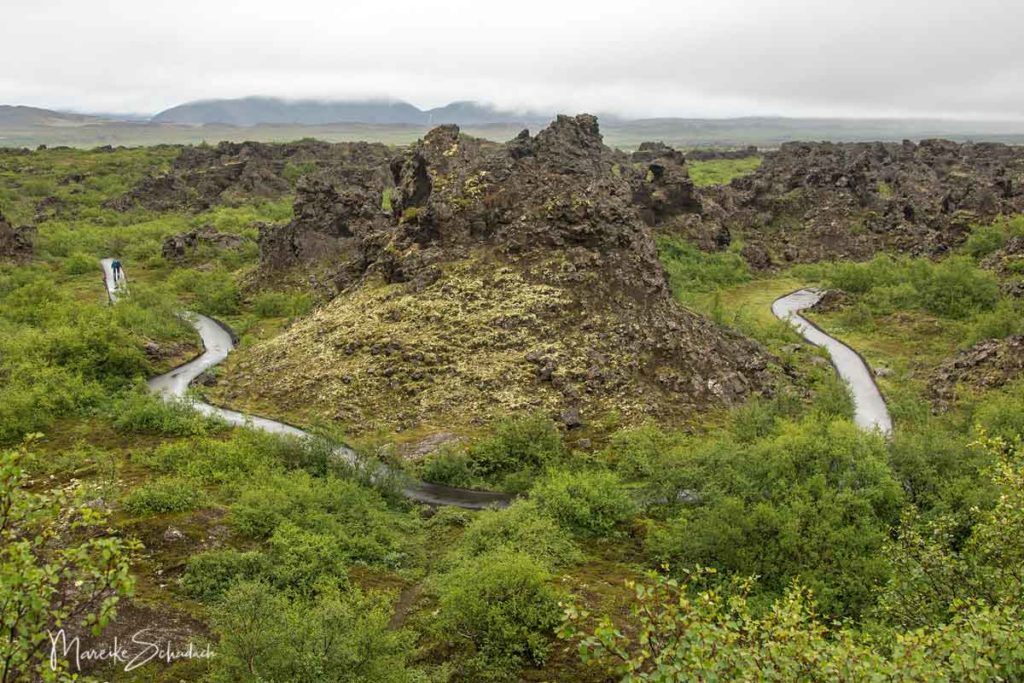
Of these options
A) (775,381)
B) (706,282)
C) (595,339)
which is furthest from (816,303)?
(595,339)

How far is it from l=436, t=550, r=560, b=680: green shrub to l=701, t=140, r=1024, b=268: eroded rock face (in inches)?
2937

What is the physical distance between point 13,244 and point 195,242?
59.3ft

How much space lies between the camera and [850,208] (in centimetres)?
9856

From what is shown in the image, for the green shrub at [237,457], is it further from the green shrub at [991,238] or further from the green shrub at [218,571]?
the green shrub at [991,238]

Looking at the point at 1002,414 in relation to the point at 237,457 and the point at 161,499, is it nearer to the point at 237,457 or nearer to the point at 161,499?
the point at 237,457

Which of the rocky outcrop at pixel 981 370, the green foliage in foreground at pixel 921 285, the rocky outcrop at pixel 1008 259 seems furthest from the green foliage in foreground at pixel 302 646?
the rocky outcrop at pixel 1008 259

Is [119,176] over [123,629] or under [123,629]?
over

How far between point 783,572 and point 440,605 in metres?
10.8

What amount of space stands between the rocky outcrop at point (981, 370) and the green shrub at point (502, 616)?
107 ft

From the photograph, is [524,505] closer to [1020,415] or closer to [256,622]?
[256,622]

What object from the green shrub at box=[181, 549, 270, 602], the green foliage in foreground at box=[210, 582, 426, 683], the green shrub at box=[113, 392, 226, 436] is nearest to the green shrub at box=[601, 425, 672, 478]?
the green shrub at box=[181, 549, 270, 602]

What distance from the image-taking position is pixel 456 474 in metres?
A: 34.9

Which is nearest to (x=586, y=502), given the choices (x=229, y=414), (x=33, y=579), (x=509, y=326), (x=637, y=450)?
(x=637, y=450)

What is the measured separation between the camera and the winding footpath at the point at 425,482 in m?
33.8
